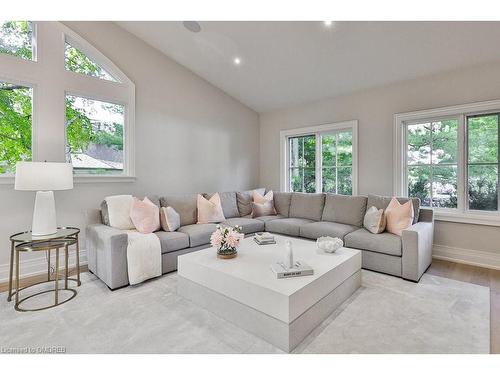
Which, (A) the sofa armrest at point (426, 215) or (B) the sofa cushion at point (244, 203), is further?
(B) the sofa cushion at point (244, 203)

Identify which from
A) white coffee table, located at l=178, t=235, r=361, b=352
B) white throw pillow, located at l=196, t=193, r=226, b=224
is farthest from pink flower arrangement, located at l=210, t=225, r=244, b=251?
white throw pillow, located at l=196, t=193, r=226, b=224

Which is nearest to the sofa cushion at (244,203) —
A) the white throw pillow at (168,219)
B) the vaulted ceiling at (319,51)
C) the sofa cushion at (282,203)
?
the sofa cushion at (282,203)

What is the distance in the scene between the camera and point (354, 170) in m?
4.41

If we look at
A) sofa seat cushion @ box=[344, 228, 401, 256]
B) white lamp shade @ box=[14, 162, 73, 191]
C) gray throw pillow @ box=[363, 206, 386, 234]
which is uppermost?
white lamp shade @ box=[14, 162, 73, 191]

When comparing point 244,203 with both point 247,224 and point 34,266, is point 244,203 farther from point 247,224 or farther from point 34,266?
point 34,266

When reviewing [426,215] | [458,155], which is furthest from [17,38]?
[458,155]

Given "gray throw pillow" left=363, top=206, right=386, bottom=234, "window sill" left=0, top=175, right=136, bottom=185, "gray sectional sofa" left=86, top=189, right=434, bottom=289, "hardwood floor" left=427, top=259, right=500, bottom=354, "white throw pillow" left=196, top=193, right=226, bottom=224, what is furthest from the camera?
"white throw pillow" left=196, top=193, right=226, bottom=224

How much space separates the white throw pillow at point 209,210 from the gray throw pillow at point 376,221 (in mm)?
2022

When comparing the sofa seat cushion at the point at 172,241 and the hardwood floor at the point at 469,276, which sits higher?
the sofa seat cushion at the point at 172,241

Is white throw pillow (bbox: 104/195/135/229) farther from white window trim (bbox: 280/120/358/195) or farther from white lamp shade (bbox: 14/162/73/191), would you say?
white window trim (bbox: 280/120/358/195)

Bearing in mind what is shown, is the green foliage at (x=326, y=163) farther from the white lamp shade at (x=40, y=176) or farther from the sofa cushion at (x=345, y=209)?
the white lamp shade at (x=40, y=176)

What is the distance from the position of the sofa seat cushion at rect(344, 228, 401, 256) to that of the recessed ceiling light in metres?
3.27

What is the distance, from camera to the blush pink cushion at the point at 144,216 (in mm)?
3107

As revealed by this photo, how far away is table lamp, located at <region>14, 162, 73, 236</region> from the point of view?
2430 millimetres
